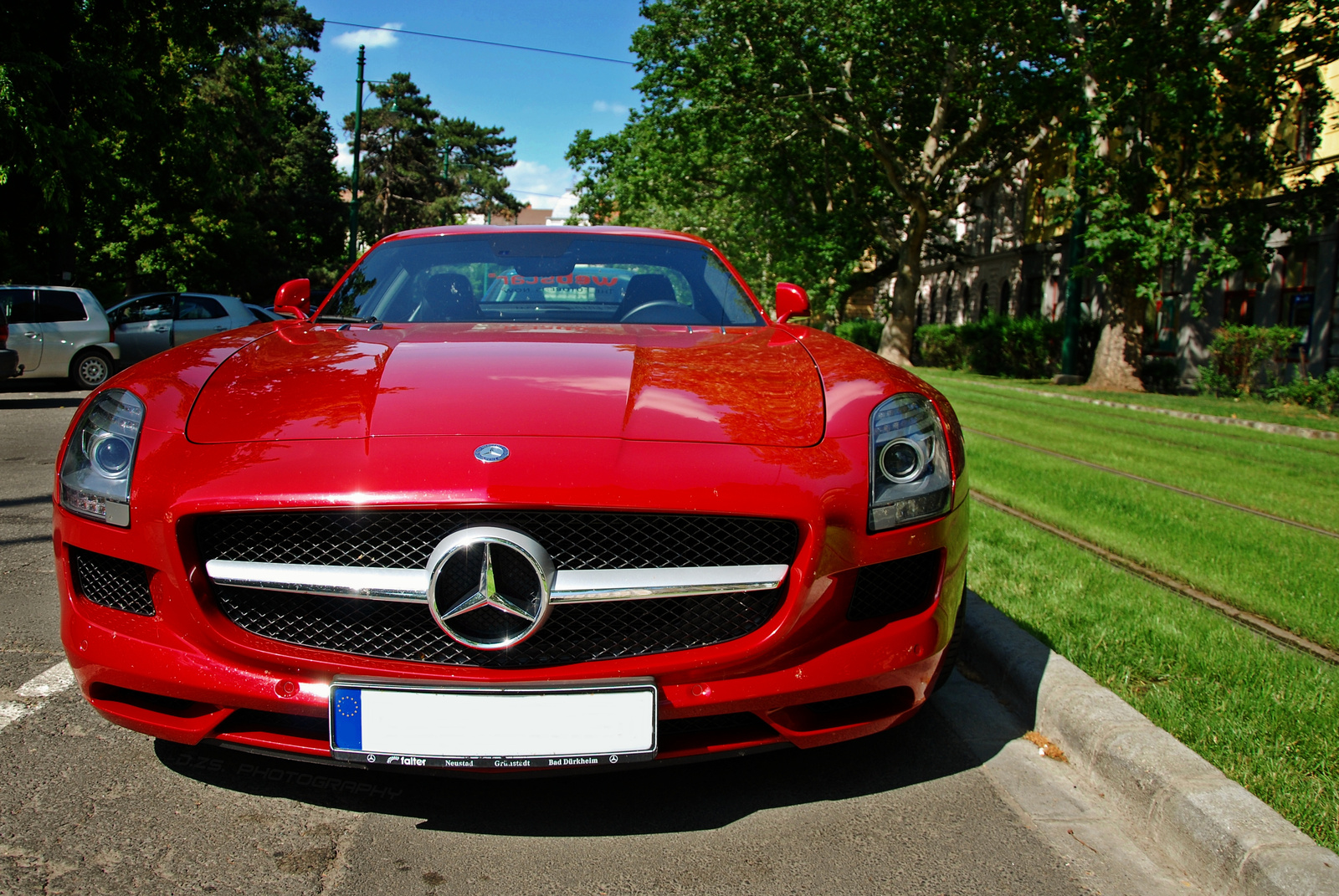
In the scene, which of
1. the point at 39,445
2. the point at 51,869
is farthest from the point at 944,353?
the point at 51,869

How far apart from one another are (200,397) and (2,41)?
16344mm

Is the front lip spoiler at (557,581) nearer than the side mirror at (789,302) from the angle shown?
Yes

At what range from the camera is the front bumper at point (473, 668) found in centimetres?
223

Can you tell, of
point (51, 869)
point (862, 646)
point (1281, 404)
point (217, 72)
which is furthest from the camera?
point (217, 72)

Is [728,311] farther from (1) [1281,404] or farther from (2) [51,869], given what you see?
(1) [1281,404]

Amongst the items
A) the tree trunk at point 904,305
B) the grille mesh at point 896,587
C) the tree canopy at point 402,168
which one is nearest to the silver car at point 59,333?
the grille mesh at point 896,587

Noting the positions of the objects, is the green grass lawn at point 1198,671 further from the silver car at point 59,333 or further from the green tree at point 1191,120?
the green tree at point 1191,120

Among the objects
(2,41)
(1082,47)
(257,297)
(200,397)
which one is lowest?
(257,297)

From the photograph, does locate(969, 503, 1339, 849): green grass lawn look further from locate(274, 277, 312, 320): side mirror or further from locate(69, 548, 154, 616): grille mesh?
locate(274, 277, 312, 320): side mirror

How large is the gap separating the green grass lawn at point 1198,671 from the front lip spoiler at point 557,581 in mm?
1349

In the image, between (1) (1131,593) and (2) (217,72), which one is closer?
(1) (1131,593)

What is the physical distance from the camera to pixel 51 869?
84.9 inches

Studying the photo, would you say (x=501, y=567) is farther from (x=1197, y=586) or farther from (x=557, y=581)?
(x=1197, y=586)

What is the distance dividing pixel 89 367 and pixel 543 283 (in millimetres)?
13049
